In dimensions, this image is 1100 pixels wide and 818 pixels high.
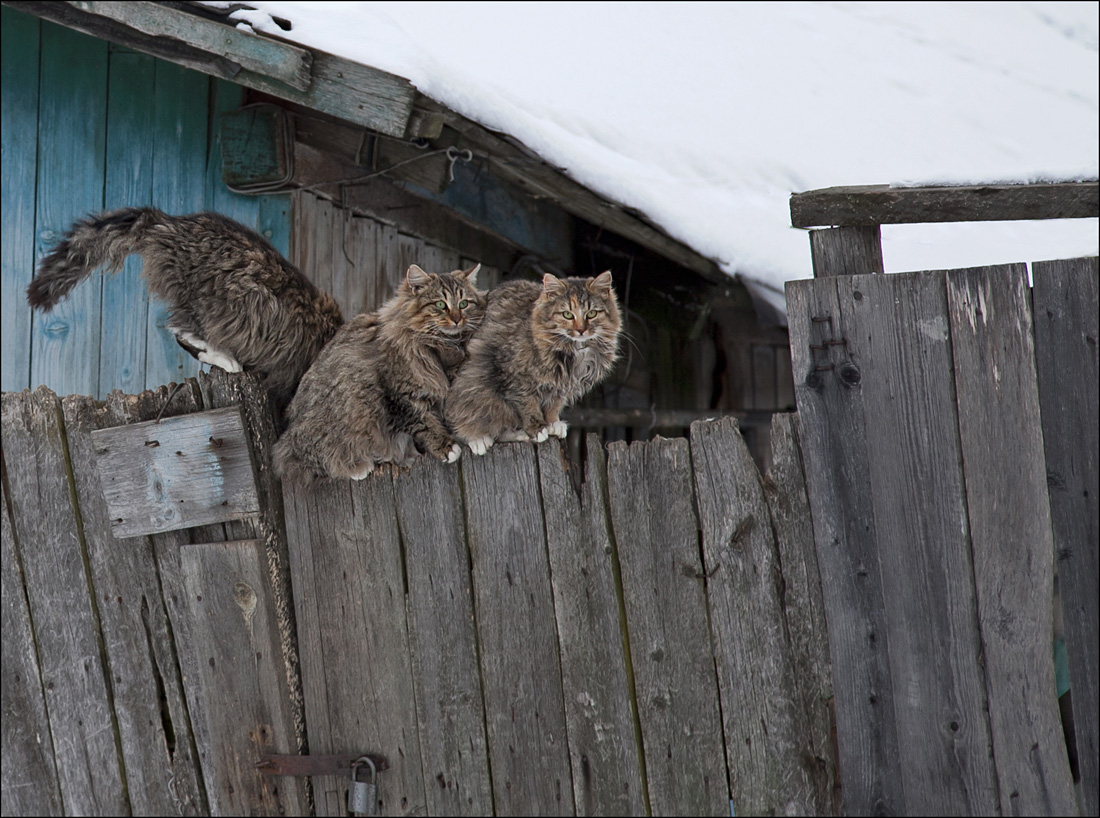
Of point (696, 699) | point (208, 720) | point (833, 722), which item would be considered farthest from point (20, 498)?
point (833, 722)

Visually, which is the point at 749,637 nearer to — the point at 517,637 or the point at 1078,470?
the point at 517,637

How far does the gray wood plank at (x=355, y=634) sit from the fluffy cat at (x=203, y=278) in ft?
1.75

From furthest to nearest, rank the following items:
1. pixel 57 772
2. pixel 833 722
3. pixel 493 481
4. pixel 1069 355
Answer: pixel 57 772 → pixel 493 481 → pixel 833 722 → pixel 1069 355

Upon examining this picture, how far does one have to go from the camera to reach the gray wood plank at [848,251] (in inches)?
90.8

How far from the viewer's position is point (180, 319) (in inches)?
118

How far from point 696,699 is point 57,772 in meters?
2.37

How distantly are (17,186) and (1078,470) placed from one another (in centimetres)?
451

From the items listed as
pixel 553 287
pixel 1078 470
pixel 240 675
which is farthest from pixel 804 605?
pixel 240 675

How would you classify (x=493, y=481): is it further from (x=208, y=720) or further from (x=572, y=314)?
(x=208, y=720)

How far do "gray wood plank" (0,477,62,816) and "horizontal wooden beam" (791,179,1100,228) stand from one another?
9.75 feet

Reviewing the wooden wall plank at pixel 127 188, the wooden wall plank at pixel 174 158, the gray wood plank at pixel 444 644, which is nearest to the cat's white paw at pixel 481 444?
the gray wood plank at pixel 444 644

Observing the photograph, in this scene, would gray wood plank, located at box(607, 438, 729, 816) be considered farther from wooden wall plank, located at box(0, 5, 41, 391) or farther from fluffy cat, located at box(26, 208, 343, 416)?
wooden wall plank, located at box(0, 5, 41, 391)

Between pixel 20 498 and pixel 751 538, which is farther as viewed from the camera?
pixel 20 498

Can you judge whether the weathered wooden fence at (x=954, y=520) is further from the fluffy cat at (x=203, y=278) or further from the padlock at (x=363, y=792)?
the fluffy cat at (x=203, y=278)
